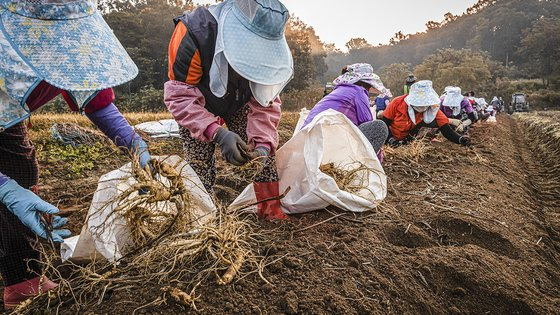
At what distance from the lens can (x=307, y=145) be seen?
201 centimetres

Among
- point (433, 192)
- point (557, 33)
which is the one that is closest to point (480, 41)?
point (557, 33)

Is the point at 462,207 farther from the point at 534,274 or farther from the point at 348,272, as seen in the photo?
the point at 348,272

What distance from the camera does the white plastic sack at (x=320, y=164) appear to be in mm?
1904

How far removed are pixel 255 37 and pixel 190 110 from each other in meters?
0.44

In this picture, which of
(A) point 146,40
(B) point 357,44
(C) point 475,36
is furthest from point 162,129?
(B) point 357,44

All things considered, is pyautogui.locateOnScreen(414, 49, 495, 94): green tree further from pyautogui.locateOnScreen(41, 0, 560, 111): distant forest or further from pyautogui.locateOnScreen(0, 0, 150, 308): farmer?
pyautogui.locateOnScreen(0, 0, 150, 308): farmer

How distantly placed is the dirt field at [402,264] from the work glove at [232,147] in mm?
267

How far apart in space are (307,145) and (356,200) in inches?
15.8

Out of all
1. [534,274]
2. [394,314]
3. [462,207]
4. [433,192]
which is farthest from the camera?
[433,192]

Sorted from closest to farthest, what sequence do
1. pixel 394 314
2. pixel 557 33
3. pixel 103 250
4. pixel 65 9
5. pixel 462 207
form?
1. pixel 65 9
2. pixel 394 314
3. pixel 103 250
4. pixel 462 207
5. pixel 557 33

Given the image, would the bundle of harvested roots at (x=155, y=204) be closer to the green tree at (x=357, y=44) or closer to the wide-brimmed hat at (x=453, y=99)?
the wide-brimmed hat at (x=453, y=99)

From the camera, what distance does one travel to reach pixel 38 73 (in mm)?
1040

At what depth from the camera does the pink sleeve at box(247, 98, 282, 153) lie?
1.79 metres

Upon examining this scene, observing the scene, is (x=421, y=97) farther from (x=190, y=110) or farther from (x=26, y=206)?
(x=26, y=206)
